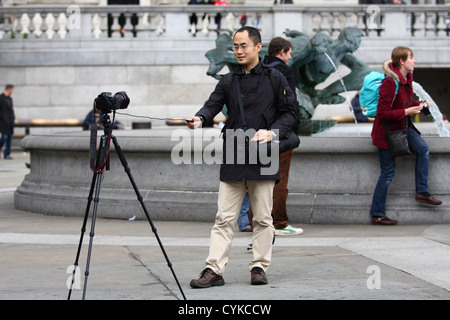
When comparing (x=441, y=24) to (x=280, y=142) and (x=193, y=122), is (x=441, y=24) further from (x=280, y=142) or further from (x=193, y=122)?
(x=193, y=122)

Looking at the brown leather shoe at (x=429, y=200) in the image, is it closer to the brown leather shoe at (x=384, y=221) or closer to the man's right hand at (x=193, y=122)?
the brown leather shoe at (x=384, y=221)

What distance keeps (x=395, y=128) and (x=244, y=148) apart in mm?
3423

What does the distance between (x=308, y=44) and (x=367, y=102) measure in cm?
200

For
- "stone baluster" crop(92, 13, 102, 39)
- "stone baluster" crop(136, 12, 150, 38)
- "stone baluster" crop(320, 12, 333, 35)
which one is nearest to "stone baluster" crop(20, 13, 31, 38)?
"stone baluster" crop(92, 13, 102, 39)

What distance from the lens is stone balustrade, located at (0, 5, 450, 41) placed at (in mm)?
24469

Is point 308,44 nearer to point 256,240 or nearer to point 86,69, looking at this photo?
point 256,240

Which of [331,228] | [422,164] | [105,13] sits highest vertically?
[105,13]

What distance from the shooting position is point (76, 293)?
6426 mm

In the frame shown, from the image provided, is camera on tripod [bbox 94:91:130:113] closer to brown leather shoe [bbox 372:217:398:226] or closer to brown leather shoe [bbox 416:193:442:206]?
brown leather shoe [bbox 372:217:398:226]

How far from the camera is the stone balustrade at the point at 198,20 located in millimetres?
24469

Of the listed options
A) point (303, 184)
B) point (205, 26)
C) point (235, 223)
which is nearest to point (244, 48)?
point (235, 223)
